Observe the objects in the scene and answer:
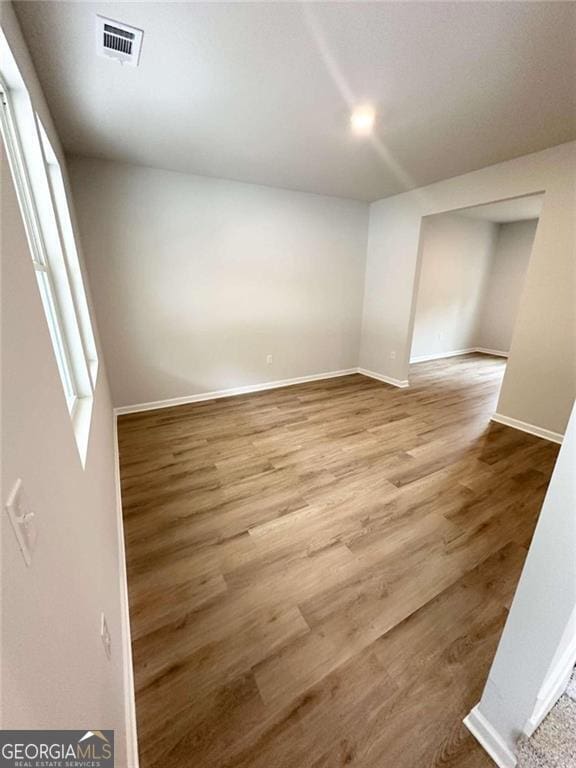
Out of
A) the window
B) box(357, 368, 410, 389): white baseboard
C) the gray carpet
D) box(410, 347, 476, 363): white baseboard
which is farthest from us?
box(410, 347, 476, 363): white baseboard

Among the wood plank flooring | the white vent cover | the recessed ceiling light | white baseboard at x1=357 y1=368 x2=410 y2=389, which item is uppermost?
the white vent cover

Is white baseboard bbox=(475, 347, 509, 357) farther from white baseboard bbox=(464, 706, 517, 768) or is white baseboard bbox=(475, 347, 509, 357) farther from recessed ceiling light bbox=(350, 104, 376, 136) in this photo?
white baseboard bbox=(464, 706, 517, 768)

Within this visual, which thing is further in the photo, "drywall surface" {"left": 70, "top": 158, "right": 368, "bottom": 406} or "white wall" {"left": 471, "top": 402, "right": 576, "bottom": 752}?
"drywall surface" {"left": 70, "top": 158, "right": 368, "bottom": 406}

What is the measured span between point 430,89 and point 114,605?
3.07 metres

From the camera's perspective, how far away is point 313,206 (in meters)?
3.96

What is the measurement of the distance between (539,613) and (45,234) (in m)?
2.46

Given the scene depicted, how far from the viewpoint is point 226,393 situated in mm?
3971

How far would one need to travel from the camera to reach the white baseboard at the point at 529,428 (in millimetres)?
2912

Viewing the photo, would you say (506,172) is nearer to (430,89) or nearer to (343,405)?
(430,89)

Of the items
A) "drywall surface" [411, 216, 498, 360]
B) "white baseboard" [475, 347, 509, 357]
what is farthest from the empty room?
Result: "white baseboard" [475, 347, 509, 357]

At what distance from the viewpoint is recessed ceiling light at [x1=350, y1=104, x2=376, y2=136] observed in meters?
2.00

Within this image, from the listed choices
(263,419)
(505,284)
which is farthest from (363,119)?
(505,284)

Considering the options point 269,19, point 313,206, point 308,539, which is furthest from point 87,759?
point 313,206

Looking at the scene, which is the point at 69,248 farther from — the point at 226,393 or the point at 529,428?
the point at 529,428
